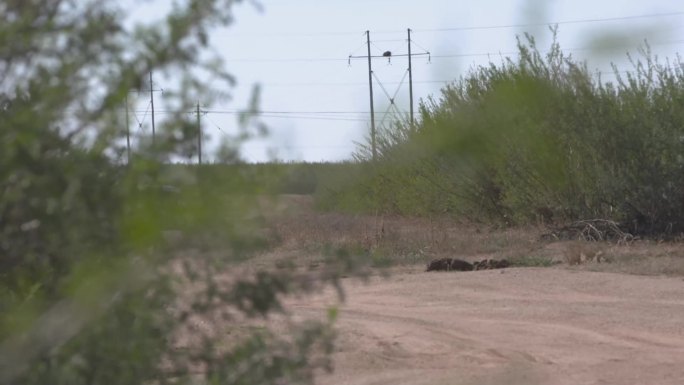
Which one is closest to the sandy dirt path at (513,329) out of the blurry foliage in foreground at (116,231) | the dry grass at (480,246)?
the dry grass at (480,246)

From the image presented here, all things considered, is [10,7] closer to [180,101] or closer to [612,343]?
[180,101]

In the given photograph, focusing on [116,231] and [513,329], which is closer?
[116,231]

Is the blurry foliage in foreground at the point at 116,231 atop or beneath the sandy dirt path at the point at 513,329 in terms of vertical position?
atop

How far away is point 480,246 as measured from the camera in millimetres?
21328

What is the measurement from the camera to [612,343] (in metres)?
10.5

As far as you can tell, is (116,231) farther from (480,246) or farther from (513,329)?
(480,246)

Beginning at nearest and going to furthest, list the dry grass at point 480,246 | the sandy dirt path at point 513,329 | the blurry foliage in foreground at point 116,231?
the blurry foliage in foreground at point 116,231
the sandy dirt path at point 513,329
the dry grass at point 480,246

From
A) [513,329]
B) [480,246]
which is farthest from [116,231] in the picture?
[480,246]

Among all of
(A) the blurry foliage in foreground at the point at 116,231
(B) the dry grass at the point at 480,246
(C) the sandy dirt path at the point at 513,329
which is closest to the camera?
(A) the blurry foliage in foreground at the point at 116,231

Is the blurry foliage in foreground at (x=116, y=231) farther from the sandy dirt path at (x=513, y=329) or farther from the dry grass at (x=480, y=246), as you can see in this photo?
the dry grass at (x=480, y=246)

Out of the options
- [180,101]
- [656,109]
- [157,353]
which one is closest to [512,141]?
[180,101]

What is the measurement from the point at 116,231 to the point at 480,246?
19.0m

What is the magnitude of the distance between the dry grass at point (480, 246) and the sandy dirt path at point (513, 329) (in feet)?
3.84

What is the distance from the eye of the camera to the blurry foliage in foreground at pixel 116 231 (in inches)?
103
